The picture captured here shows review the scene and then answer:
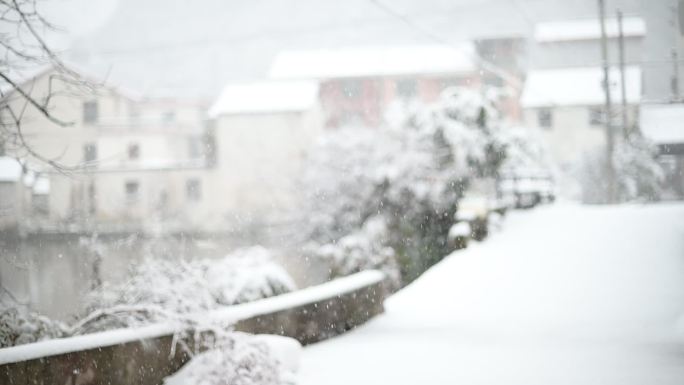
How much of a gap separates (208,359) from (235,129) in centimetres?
2771

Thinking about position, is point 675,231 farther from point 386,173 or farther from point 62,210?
point 62,210

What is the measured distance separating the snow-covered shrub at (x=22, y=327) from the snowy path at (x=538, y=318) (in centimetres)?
236

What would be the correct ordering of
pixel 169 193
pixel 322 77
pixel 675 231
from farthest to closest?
pixel 322 77, pixel 169 193, pixel 675 231

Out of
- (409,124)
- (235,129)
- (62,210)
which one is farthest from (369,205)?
(235,129)

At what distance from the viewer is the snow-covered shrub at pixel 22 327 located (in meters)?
5.47

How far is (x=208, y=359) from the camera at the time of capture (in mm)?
5109

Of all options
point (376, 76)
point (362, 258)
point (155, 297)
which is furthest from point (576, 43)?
point (155, 297)

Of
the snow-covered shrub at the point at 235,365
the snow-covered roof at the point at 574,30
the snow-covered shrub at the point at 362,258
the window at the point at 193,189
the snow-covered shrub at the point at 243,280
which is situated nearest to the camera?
the snow-covered shrub at the point at 235,365

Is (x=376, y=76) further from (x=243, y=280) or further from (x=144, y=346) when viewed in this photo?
(x=144, y=346)

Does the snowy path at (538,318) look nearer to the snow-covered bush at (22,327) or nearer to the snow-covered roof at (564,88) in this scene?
the snow-covered bush at (22,327)

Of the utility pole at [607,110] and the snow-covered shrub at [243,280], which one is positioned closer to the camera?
the snow-covered shrub at [243,280]

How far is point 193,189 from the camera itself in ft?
105

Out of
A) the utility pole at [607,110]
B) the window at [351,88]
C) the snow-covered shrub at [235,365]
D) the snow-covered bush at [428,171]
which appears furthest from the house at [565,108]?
the snow-covered shrub at [235,365]

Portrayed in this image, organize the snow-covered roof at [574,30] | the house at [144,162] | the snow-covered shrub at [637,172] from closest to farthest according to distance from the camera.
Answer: the snow-covered shrub at [637,172] → the house at [144,162] → the snow-covered roof at [574,30]
